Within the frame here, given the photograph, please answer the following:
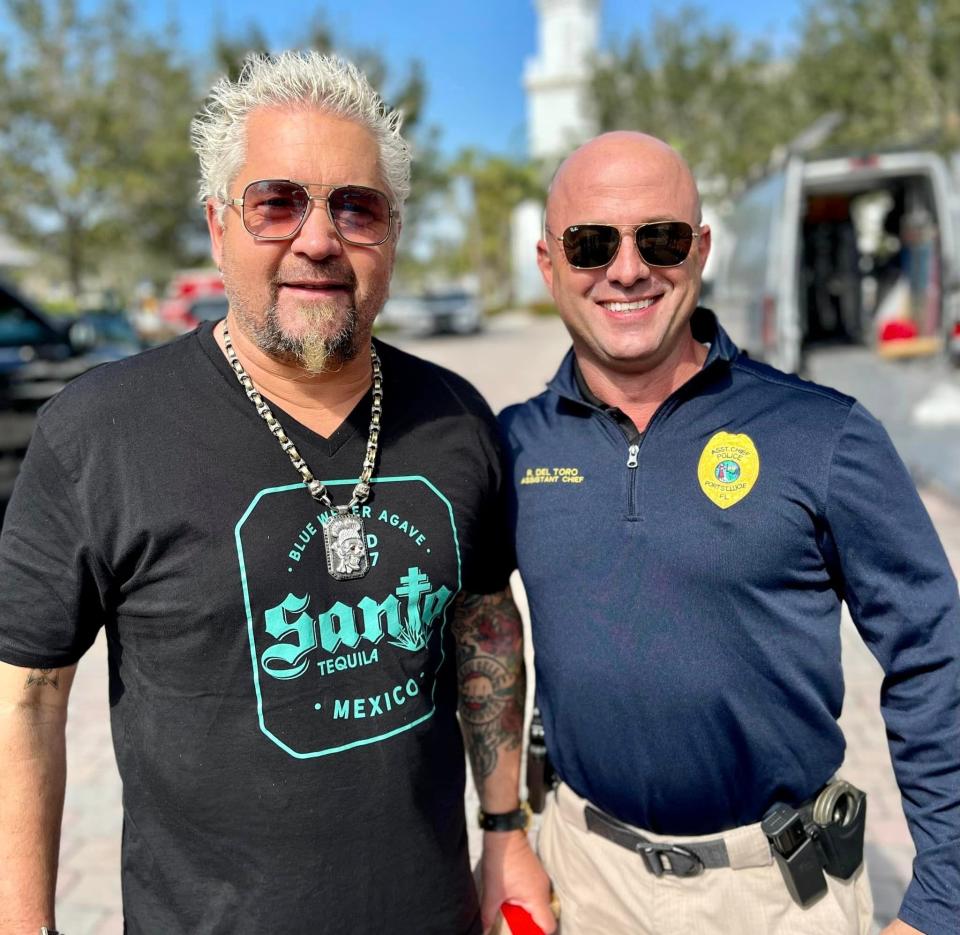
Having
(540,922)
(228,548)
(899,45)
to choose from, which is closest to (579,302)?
(228,548)

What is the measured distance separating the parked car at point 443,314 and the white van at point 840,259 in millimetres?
15360

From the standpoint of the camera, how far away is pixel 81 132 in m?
20.3

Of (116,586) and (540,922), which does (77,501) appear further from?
(540,922)

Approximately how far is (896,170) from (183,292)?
70.5 ft

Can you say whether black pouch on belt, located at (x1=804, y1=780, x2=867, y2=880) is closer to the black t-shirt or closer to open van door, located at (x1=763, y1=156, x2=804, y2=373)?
the black t-shirt

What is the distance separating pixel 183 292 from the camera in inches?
1046

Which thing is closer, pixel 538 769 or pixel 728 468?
pixel 728 468

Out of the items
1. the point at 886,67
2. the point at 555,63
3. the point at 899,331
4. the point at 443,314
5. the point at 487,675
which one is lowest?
the point at 443,314

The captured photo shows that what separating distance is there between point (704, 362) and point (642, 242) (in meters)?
0.28

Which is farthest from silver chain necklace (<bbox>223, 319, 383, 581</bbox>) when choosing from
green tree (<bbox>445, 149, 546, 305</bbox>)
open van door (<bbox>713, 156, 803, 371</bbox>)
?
green tree (<bbox>445, 149, 546, 305</bbox>)

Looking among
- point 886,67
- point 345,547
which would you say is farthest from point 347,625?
point 886,67

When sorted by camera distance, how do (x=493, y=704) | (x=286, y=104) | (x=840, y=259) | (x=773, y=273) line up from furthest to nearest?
1. (x=840, y=259)
2. (x=773, y=273)
3. (x=493, y=704)
4. (x=286, y=104)

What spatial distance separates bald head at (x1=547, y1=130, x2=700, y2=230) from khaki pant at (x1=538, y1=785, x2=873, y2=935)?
125 cm

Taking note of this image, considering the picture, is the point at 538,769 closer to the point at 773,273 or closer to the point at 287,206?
the point at 287,206
